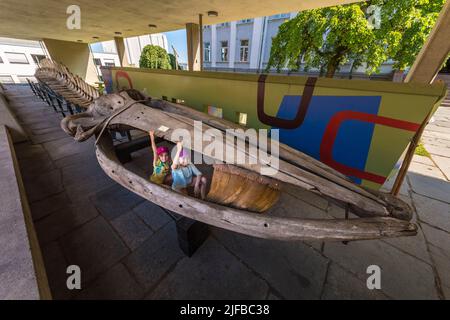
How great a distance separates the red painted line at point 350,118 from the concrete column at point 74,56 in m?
19.5

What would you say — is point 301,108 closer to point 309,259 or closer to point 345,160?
point 345,160

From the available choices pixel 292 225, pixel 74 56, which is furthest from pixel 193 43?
pixel 74 56

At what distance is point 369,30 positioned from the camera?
8.30 meters

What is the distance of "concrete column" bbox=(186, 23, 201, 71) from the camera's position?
764cm

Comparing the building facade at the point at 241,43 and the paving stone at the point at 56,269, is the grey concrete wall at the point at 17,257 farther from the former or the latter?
the building facade at the point at 241,43

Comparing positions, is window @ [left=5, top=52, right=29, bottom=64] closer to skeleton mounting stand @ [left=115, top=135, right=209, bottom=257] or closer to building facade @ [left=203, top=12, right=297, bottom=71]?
building facade @ [left=203, top=12, right=297, bottom=71]

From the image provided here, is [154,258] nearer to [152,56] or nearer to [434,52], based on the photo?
[434,52]

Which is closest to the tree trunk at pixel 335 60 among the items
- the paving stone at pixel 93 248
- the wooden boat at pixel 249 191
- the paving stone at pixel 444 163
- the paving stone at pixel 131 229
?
the paving stone at pixel 444 163

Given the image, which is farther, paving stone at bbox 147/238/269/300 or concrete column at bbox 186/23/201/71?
concrete column at bbox 186/23/201/71

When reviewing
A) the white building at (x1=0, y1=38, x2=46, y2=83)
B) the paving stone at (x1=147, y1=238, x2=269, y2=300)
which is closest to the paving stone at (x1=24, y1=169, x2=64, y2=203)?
the paving stone at (x1=147, y1=238, x2=269, y2=300)

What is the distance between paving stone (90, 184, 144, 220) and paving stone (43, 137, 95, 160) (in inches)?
83.9

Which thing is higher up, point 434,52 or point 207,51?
point 207,51

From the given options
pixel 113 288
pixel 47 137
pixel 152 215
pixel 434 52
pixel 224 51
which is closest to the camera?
pixel 113 288

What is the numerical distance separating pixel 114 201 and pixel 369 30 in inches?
486
